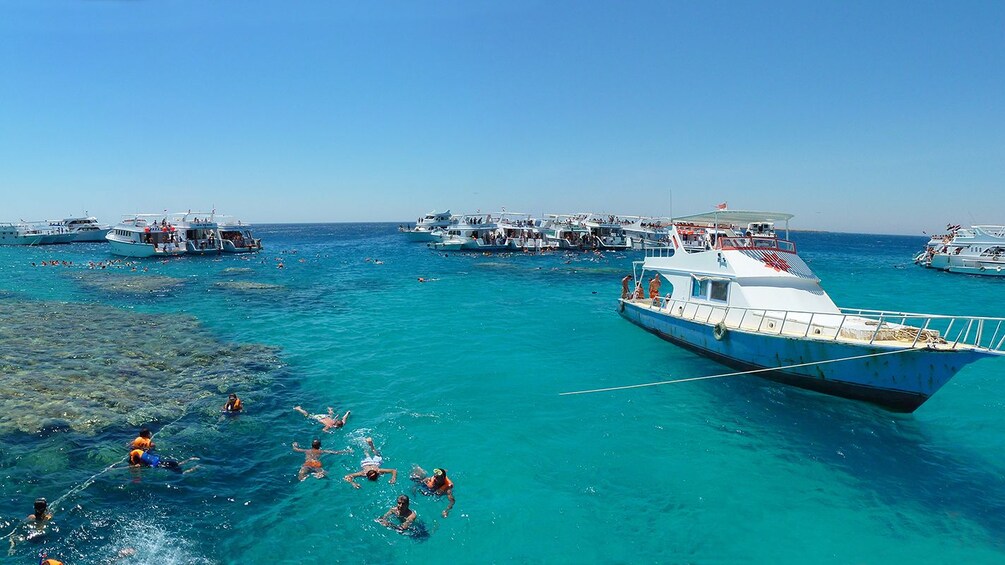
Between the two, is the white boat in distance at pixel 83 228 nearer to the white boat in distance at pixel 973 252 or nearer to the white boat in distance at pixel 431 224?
the white boat in distance at pixel 431 224

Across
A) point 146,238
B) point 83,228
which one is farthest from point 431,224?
point 83,228

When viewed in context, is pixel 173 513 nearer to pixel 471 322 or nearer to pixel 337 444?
pixel 337 444

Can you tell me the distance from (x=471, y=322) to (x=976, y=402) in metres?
24.0

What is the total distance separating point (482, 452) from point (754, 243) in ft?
56.4

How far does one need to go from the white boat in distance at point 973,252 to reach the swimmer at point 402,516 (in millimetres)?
78475

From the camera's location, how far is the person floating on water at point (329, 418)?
15.9m

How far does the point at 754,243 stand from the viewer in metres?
23.8

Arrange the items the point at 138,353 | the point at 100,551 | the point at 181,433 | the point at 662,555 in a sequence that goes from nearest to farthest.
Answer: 1. the point at 100,551
2. the point at 662,555
3. the point at 181,433
4. the point at 138,353

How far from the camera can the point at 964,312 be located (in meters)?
37.5

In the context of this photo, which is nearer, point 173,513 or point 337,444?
point 173,513

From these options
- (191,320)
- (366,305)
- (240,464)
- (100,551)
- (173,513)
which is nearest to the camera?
(100,551)

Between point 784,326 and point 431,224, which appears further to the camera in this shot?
point 431,224

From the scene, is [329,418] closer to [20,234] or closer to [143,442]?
[143,442]

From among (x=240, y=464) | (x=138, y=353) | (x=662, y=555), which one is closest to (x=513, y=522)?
(x=662, y=555)
